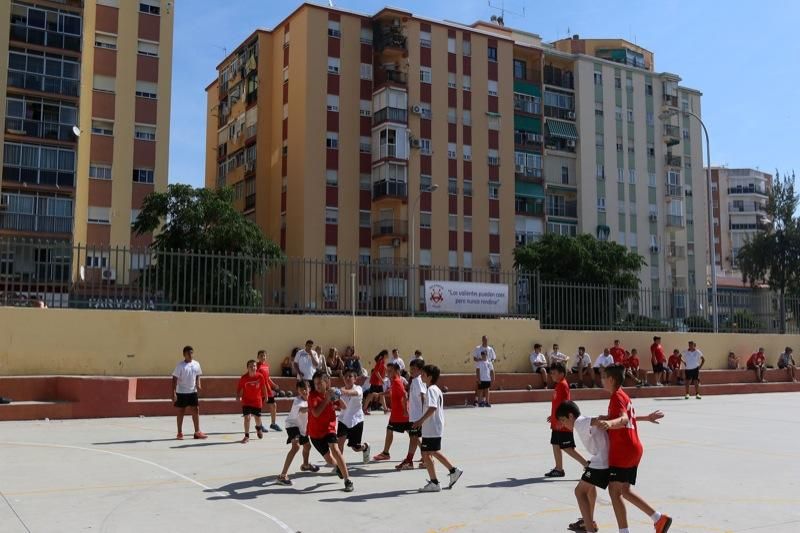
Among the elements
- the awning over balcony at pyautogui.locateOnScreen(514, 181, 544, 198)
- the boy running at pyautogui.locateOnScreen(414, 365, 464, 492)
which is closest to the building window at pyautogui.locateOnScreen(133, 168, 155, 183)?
the awning over balcony at pyautogui.locateOnScreen(514, 181, 544, 198)

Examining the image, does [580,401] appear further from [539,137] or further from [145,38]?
[539,137]

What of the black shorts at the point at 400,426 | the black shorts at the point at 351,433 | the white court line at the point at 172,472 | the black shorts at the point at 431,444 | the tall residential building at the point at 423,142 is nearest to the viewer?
the white court line at the point at 172,472

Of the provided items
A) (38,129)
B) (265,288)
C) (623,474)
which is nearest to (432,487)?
(623,474)

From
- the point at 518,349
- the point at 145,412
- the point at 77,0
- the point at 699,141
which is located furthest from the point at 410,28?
the point at 145,412

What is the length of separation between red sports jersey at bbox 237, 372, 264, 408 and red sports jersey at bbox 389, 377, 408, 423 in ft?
11.1

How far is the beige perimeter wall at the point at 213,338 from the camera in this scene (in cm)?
1847

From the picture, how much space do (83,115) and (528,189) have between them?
3426 centimetres

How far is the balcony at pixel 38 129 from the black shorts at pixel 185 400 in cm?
3266

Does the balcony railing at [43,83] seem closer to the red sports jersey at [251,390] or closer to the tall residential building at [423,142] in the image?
the tall residential building at [423,142]

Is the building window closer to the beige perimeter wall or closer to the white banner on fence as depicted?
the white banner on fence

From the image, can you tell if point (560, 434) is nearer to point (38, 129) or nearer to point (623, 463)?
point (623, 463)

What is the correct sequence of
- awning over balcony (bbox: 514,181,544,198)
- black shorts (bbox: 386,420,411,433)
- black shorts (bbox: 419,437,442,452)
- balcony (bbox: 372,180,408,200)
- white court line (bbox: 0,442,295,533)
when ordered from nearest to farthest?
white court line (bbox: 0,442,295,533), black shorts (bbox: 419,437,442,452), black shorts (bbox: 386,420,411,433), balcony (bbox: 372,180,408,200), awning over balcony (bbox: 514,181,544,198)

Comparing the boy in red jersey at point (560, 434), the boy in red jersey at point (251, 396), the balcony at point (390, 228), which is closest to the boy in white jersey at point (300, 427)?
the boy in red jersey at point (560, 434)

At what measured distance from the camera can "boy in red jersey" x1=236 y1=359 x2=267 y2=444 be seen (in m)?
14.5
